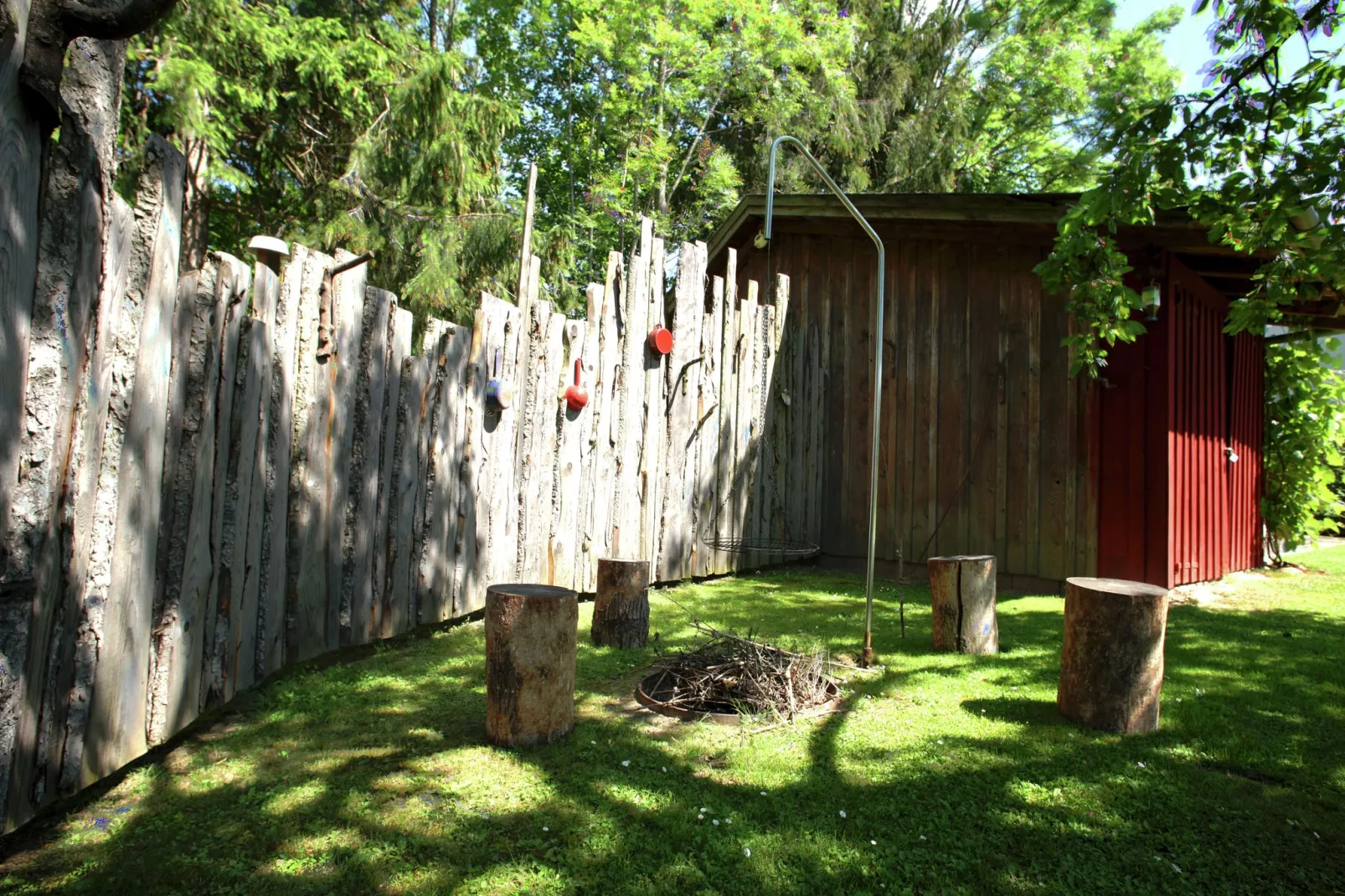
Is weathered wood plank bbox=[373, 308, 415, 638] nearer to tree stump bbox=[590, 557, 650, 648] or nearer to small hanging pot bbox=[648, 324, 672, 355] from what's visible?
tree stump bbox=[590, 557, 650, 648]

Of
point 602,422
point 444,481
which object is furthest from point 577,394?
point 444,481

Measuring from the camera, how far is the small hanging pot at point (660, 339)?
6.48 metres

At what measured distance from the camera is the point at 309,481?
12.6ft

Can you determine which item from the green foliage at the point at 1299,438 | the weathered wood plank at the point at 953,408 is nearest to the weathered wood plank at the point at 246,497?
the weathered wood plank at the point at 953,408

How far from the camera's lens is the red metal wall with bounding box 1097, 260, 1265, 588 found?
22.6 ft

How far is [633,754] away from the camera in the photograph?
10.6 ft

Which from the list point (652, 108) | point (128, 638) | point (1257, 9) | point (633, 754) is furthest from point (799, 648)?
point (652, 108)

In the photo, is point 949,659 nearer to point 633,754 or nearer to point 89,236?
point 633,754

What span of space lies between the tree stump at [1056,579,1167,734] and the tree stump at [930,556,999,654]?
1.21m

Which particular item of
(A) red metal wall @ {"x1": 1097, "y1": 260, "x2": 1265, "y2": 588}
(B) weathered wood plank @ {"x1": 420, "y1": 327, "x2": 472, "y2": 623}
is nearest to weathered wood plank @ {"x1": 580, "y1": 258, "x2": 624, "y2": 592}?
(B) weathered wood plank @ {"x1": 420, "y1": 327, "x2": 472, "y2": 623}

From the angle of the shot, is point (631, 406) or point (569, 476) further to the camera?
point (631, 406)

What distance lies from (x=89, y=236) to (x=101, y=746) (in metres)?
1.56

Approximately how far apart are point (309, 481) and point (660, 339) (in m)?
3.25

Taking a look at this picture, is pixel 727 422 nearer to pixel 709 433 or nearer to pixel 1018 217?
pixel 709 433
